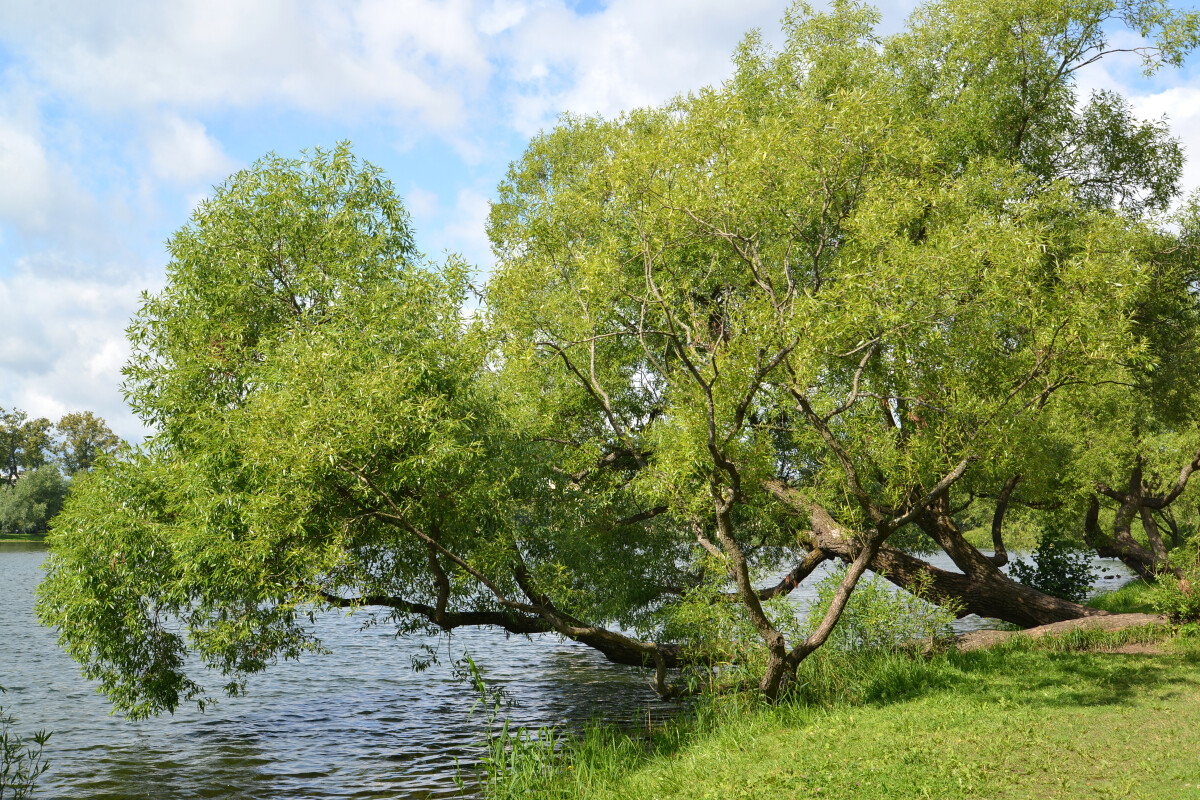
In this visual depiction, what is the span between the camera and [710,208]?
547 inches

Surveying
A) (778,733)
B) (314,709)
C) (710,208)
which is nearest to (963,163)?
(710,208)

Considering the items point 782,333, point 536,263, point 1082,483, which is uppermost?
point 536,263

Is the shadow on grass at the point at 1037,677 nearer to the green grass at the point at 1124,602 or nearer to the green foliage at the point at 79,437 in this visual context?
the green grass at the point at 1124,602

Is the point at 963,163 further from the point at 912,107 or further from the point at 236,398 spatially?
the point at 236,398

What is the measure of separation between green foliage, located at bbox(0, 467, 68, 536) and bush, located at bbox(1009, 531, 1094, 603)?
313ft

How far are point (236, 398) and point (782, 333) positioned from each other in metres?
10.2

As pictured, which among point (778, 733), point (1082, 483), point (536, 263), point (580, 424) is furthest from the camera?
point (1082, 483)

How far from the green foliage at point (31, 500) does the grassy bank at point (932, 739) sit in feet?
315

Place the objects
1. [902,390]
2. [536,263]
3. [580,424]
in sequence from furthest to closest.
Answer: [580,424] → [536,263] → [902,390]

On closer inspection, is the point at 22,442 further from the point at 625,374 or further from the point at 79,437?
the point at 625,374

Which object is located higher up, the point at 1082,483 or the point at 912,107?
the point at 912,107

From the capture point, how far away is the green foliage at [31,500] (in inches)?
3489

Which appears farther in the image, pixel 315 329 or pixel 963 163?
pixel 963 163

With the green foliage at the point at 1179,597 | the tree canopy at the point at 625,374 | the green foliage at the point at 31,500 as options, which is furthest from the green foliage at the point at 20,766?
the green foliage at the point at 31,500
